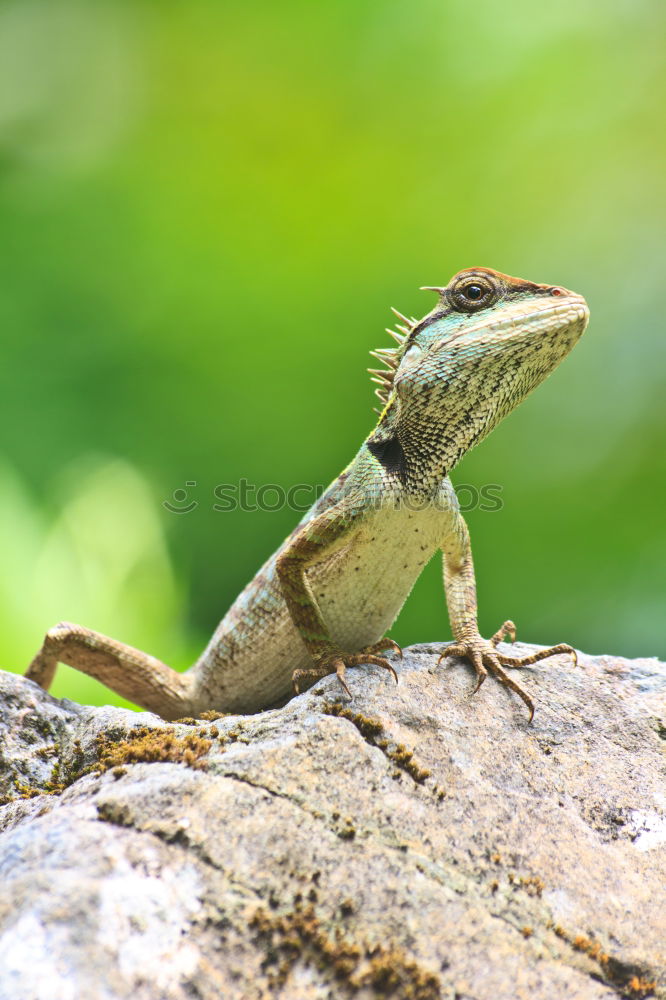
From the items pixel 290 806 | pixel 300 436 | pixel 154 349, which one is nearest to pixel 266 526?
pixel 300 436

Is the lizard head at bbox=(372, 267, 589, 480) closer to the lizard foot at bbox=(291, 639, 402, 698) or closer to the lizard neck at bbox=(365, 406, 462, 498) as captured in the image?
the lizard neck at bbox=(365, 406, 462, 498)

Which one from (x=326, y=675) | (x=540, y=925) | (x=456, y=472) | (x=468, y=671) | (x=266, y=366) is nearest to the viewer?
(x=540, y=925)

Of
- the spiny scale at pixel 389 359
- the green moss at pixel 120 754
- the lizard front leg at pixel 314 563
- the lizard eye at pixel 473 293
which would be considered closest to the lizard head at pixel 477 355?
the lizard eye at pixel 473 293

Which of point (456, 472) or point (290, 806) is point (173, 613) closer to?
point (456, 472)

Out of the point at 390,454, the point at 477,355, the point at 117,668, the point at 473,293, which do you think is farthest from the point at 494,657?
the point at 117,668

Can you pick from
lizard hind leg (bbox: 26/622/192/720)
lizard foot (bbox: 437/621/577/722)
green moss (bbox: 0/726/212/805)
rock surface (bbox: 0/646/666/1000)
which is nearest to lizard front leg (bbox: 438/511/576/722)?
lizard foot (bbox: 437/621/577/722)

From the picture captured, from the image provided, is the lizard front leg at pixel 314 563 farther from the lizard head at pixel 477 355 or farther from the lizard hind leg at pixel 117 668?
the lizard hind leg at pixel 117 668
